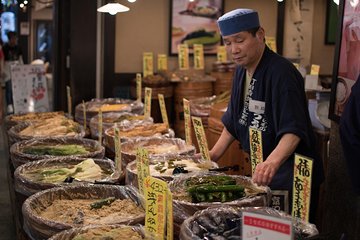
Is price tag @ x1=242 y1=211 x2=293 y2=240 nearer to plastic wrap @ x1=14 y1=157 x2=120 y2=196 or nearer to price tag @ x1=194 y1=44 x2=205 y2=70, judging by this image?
plastic wrap @ x1=14 y1=157 x2=120 y2=196

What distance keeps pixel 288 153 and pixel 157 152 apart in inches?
58.3

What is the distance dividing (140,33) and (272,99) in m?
5.94

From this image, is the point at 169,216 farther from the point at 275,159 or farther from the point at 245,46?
the point at 245,46

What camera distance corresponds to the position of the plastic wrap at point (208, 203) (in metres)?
2.81

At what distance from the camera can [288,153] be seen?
11.2 ft

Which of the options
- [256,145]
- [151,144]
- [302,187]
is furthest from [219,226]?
[151,144]

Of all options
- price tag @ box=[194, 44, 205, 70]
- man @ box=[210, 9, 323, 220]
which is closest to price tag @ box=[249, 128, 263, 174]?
man @ box=[210, 9, 323, 220]

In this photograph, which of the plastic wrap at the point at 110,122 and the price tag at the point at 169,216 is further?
the plastic wrap at the point at 110,122

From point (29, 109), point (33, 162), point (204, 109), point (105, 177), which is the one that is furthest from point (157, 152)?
point (29, 109)

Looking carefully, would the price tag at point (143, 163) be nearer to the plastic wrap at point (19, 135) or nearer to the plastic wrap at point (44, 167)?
the plastic wrap at point (44, 167)

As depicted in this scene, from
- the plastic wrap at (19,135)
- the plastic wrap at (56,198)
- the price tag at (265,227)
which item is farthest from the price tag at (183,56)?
the price tag at (265,227)

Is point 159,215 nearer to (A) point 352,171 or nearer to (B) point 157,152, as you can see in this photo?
(A) point 352,171

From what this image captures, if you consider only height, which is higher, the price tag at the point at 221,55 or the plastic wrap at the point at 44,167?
the price tag at the point at 221,55

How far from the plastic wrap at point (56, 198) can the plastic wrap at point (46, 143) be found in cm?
86
